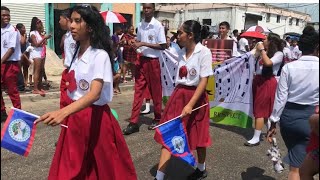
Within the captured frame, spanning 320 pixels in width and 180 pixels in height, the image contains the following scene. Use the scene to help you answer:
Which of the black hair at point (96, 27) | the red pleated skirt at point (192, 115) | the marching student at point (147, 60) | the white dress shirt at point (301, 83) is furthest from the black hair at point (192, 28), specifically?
the marching student at point (147, 60)

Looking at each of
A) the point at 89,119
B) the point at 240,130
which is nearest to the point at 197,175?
the point at 89,119

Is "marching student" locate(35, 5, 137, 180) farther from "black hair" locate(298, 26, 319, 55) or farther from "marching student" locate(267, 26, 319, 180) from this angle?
"black hair" locate(298, 26, 319, 55)

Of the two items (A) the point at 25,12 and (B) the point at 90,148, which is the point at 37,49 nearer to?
(A) the point at 25,12

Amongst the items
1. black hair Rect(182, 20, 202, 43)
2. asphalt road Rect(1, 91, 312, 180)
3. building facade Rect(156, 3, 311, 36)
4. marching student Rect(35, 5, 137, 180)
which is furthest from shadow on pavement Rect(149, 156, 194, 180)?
building facade Rect(156, 3, 311, 36)

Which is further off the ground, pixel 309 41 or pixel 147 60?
pixel 309 41

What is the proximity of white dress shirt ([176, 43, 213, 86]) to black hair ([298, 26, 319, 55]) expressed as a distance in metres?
0.90

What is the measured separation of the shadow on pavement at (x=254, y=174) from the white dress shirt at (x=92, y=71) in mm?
2186

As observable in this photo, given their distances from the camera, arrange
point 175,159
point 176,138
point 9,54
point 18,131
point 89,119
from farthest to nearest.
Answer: point 9,54, point 175,159, point 176,138, point 89,119, point 18,131

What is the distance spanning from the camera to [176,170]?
4.30 meters

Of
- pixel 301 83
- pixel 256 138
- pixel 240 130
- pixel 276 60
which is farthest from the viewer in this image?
pixel 240 130

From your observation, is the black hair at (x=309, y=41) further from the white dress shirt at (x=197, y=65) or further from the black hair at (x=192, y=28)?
the black hair at (x=192, y=28)

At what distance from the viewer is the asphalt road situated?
4145 millimetres

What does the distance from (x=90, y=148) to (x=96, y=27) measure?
91cm

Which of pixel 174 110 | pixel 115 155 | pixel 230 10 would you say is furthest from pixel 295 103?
pixel 230 10
